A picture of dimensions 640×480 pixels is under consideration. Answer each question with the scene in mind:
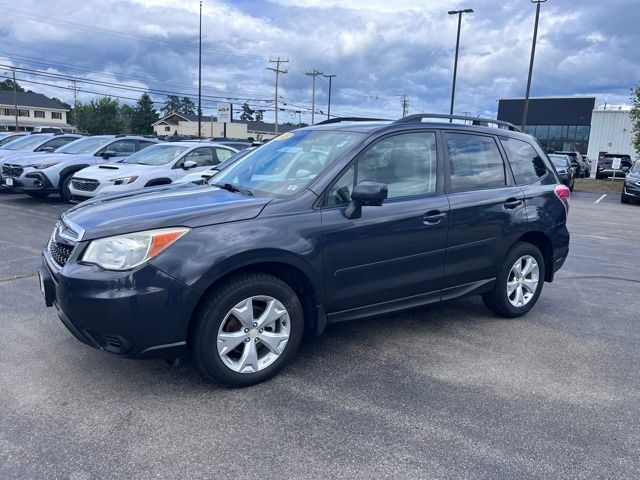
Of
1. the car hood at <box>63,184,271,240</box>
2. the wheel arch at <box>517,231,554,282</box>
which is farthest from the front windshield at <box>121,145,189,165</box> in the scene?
the wheel arch at <box>517,231,554,282</box>

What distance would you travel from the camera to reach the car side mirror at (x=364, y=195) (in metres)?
3.49

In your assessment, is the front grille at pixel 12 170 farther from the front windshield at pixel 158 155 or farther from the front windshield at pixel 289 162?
the front windshield at pixel 289 162

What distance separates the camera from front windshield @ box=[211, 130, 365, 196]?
385 centimetres

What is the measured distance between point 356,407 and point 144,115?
91.4 metres

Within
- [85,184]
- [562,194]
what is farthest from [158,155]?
[562,194]

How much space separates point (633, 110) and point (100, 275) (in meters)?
30.9

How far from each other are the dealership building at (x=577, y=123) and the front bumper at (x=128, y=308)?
5392 centimetres

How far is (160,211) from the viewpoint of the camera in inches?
131

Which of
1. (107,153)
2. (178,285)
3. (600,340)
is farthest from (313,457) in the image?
(107,153)

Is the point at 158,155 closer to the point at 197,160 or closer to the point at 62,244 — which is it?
the point at 197,160

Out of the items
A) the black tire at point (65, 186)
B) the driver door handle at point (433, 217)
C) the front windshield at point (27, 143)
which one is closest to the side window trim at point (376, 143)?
the driver door handle at point (433, 217)

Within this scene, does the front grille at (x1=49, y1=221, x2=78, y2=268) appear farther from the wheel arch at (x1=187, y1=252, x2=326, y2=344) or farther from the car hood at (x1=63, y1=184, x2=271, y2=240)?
the wheel arch at (x1=187, y1=252, x2=326, y2=344)

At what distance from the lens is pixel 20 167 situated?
463 inches

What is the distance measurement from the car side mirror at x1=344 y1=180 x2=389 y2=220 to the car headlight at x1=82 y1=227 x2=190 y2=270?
114 cm
